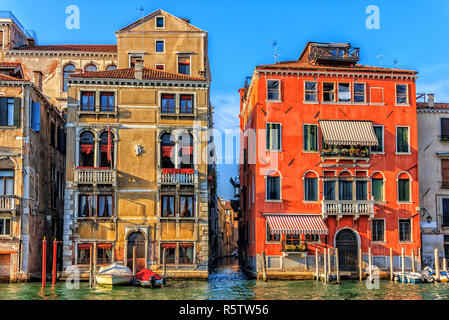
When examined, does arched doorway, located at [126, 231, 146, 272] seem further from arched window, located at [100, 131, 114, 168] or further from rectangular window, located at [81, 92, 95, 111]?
rectangular window, located at [81, 92, 95, 111]

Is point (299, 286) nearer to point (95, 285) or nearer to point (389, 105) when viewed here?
point (95, 285)

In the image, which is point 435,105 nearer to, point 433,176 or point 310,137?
point 433,176

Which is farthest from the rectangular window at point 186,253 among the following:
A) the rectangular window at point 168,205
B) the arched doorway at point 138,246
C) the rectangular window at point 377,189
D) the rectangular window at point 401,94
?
the rectangular window at point 401,94

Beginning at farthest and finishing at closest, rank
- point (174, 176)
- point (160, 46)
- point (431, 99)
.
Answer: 1. point (160, 46)
2. point (431, 99)
3. point (174, 176)

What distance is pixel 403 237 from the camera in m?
34.7

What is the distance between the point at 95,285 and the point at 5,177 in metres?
7.63

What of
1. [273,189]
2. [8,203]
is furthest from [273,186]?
[8,203]

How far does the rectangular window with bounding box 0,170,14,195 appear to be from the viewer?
3127cm

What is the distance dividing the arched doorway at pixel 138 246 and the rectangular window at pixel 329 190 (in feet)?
35.0

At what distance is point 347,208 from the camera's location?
3372cm

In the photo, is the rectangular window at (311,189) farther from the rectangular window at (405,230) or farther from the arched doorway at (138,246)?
the arched doorway at (138,246)

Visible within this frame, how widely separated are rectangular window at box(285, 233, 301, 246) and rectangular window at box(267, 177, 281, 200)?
7.30ft

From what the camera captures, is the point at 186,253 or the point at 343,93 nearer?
the point at 186,253

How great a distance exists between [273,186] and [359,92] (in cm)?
762
